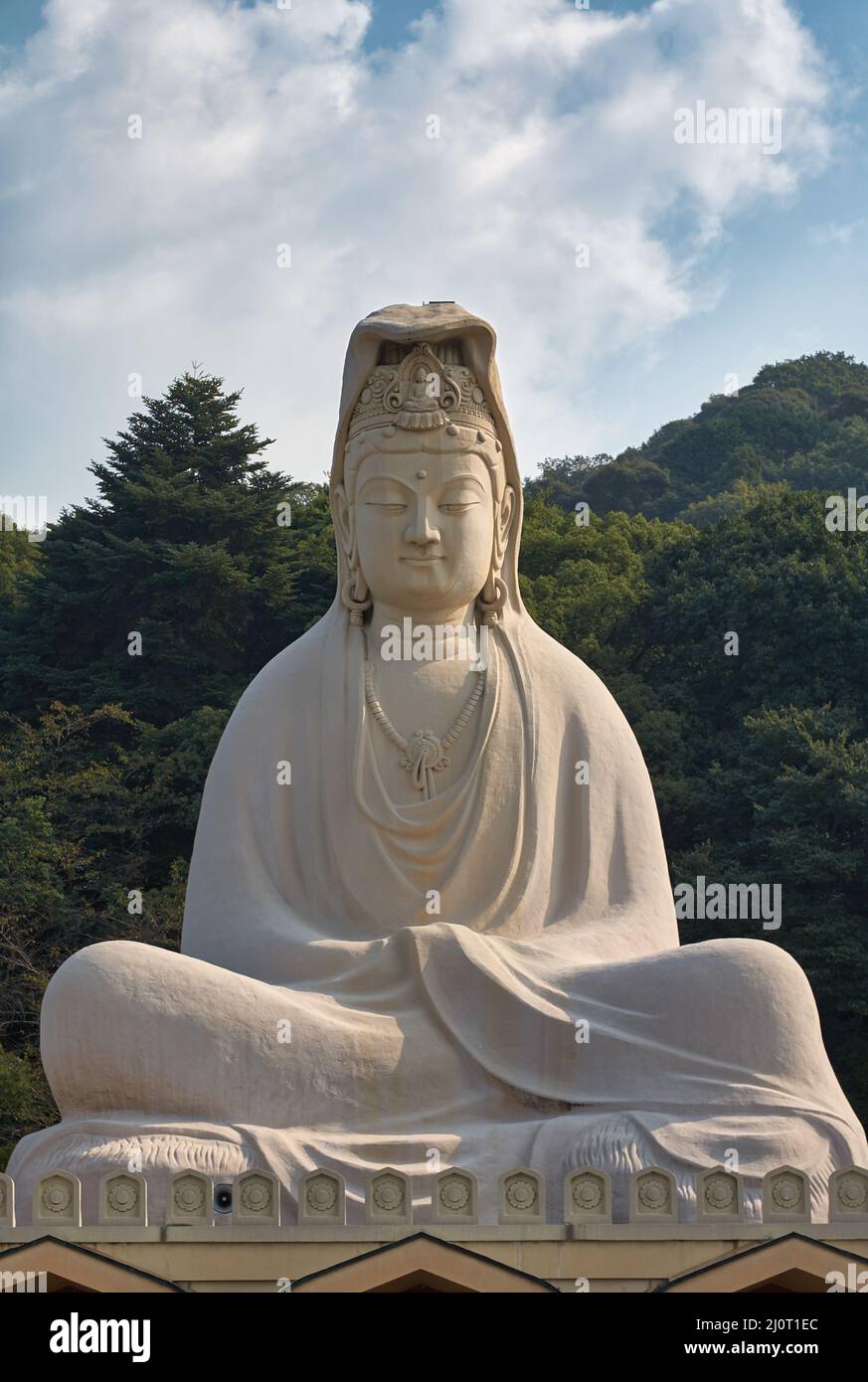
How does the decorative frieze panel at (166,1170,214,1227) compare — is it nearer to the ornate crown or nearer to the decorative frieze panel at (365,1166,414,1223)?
the decorative frieze panel at (365,1166,414,1223)

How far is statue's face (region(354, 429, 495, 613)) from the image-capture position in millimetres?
11859

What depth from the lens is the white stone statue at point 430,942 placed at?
10.3m

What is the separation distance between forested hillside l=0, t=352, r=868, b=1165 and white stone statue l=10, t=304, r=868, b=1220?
589cm

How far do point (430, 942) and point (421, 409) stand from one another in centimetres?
246

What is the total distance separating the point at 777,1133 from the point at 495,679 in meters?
2.67

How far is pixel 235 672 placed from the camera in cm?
2284

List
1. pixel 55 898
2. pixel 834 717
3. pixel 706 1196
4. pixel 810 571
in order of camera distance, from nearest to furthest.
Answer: pixel 706 1196 → pixel 55 898 → pixel 834 717 → pixel 810 571

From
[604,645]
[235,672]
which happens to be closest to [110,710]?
[235,672]

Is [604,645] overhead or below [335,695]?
overhead

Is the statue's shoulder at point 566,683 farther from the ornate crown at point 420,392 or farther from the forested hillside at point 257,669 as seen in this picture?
the forested hillside at point 257,669

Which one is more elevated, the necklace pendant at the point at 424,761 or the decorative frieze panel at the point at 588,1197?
the necklace pendant at the point at 424,761

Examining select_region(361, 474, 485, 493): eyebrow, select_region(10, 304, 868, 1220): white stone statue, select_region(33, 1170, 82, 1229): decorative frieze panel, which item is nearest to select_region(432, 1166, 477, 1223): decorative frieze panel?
select_region(10, 304, 868, 1220): white stone statue

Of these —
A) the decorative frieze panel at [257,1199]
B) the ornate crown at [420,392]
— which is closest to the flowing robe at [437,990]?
the decorative frieze panel at [257,1199]
